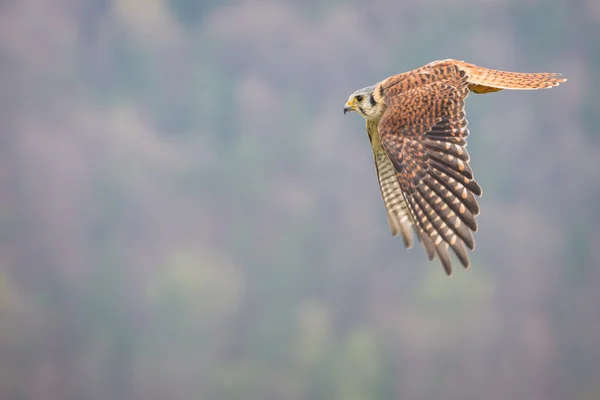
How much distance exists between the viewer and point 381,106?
650cm

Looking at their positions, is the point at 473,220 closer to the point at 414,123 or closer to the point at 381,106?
the point at 414,123

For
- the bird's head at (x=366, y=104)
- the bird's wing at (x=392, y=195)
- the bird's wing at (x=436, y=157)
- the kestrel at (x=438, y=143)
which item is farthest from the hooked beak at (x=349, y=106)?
the bird's wing at (x=436, y=157)

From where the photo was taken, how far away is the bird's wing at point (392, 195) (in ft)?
23.0

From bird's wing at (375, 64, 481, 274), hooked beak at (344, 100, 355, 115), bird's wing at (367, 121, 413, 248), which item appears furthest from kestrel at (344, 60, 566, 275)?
bird's wing at (367, 121, 413, 248)

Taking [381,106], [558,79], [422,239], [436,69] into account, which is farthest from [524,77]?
[422,239]

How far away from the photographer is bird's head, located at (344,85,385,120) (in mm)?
6555

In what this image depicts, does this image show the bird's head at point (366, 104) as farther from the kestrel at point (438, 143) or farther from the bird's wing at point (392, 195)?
the bird's wing at point (392, 195)

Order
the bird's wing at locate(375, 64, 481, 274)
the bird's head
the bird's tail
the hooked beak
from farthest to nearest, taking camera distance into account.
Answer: the hooked beak, the bird's head, the bird's tail, the bird's wing at locate(375, 64, 481, 274)

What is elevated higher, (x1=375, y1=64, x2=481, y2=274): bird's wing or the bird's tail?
the bird's tail

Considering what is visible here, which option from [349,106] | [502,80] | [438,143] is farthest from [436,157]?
[349,106]

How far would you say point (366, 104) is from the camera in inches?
262

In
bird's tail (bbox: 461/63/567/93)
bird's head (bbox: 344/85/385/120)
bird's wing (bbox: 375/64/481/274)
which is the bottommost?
bird's wing (bbox: 375/64/481/274)

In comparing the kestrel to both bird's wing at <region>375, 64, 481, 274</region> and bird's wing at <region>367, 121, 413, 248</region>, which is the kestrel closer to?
bird's wing at <region>375, 64, 481, 274</region>

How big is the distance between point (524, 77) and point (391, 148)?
127cm
